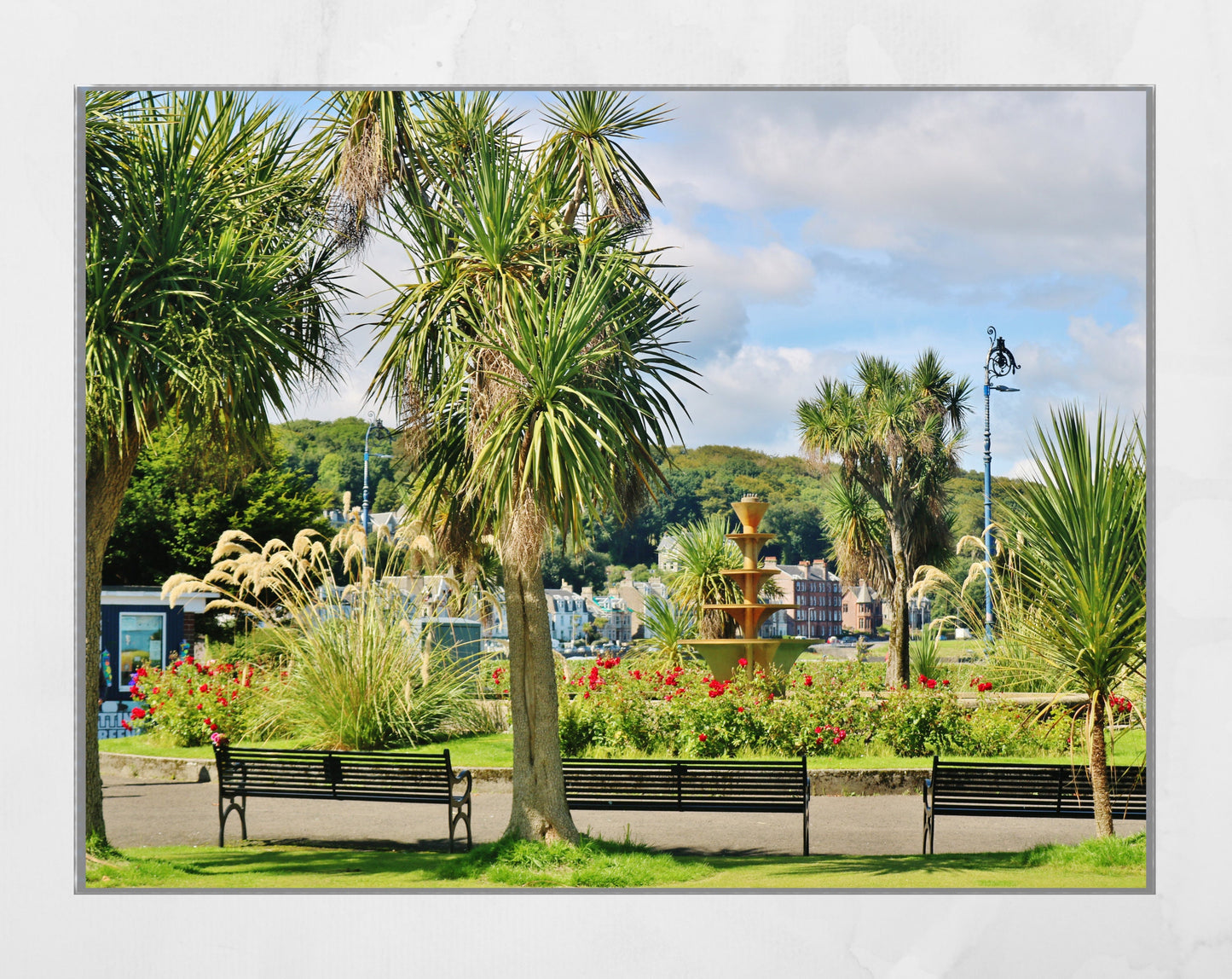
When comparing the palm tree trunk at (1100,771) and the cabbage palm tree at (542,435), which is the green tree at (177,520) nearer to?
the cabbage palm tree at (542,435)

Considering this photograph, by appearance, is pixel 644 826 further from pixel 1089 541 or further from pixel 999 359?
pixel 999 359

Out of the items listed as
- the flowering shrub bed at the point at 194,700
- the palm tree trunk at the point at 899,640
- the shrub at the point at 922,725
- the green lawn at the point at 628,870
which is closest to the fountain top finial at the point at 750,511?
the palm tree trunk at the point at 899,640

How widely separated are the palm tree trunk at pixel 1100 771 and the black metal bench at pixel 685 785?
5.19ft

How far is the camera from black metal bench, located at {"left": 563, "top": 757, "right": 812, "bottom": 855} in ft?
22.0

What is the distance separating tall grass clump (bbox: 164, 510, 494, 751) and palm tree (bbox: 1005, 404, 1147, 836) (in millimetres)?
5487

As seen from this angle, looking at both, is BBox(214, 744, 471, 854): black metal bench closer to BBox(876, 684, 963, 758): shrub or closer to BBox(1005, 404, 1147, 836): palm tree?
BBox(1005, 404, 1147, 836): palm tree

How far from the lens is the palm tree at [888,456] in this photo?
1678cm

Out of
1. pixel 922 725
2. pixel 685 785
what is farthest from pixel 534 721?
pixel 922 725

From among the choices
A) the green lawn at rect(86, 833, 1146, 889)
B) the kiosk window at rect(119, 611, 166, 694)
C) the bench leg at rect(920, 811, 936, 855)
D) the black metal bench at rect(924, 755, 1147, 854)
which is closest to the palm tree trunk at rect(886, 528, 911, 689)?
the bench leg at rect(920, 811, 936, 855)

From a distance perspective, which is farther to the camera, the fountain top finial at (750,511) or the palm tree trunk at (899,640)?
the palm tree trunk at (899,640)

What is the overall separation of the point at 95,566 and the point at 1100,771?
5474mm
